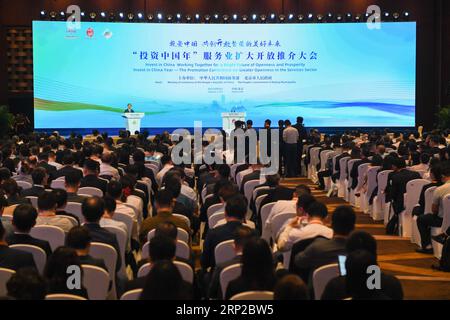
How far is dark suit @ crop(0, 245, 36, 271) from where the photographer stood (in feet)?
15.4

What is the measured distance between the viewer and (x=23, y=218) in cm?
516

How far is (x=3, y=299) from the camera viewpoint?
341 centimetres

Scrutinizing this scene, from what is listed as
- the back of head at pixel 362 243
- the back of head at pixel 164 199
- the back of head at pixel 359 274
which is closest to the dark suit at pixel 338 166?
the back of head at pixel 164 199

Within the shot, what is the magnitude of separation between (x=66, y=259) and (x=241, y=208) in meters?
1.92

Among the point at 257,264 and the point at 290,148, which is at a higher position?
the point at 290,148

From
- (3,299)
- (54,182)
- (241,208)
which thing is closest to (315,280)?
(241,208)

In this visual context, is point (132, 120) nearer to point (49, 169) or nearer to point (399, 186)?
point (49, 169)

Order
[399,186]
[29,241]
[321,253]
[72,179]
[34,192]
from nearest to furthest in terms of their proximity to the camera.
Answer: [321,253], [29,241], [72,179], [34,192], [399,186]

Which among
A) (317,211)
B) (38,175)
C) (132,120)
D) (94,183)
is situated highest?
(132,120)

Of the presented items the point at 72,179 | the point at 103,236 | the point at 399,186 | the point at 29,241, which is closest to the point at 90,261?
the point at 29,241

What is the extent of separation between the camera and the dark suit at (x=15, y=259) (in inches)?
184

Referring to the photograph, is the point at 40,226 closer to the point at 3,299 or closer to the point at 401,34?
the point at 3,299

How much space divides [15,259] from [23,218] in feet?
1.68

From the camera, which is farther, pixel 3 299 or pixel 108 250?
pixel 108 250
